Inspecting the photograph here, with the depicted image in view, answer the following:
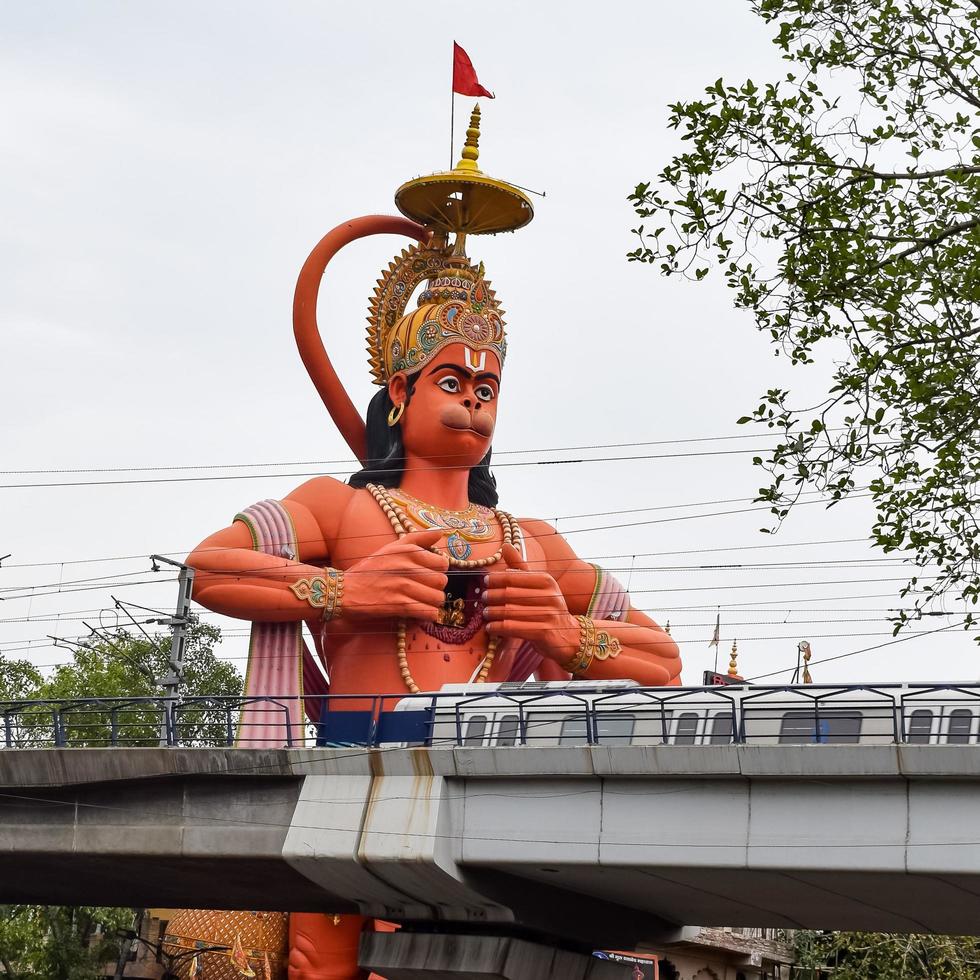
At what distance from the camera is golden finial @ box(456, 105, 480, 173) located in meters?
32.7

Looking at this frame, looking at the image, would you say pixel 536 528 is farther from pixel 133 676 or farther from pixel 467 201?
pixel 133 676

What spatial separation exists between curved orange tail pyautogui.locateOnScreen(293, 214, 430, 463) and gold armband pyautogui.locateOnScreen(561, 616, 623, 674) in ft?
17.5

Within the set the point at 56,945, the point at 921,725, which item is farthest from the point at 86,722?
the point at 921,725

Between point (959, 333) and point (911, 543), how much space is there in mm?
2019

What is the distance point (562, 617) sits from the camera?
98.1ft

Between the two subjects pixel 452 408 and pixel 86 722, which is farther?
pixel 86 722

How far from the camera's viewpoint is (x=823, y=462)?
17.5m

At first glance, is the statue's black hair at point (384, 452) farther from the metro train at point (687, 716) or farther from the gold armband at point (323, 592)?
the metro train at point (687, 716)

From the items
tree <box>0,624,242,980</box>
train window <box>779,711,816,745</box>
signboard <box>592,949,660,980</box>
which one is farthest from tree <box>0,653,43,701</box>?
train window <box>779,711,816,745</box>

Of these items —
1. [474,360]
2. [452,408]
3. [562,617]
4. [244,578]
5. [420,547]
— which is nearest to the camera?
[244,578]

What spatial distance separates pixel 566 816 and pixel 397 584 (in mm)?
7689

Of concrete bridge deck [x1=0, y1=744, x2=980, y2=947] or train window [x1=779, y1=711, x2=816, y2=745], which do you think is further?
train window [x1=779, y1=711, x2=816, y2=745]

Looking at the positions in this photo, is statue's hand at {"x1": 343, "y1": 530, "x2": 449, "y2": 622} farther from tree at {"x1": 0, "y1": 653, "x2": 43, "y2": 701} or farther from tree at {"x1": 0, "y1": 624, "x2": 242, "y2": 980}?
tree at {"x1": 0, "y1": 653, "x2": 43, "y2": 701}

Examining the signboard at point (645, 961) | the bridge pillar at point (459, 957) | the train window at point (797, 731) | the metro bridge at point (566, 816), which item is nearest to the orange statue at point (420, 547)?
the metro bridge at point (566, 816)
